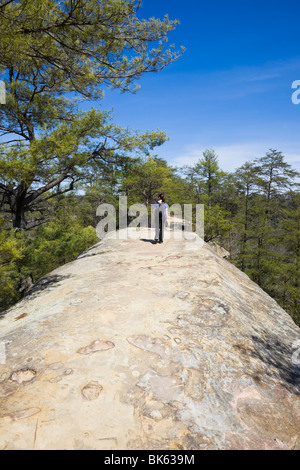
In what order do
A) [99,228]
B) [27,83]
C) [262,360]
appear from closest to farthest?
1. [262,360]
2. [27,83]
3. [99,228]

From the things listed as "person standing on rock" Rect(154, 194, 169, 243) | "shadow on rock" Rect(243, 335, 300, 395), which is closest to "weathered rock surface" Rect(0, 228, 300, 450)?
"shadow on rock" Rect(243, 335, 300, 395)

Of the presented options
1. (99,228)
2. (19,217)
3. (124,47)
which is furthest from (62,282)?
(99,228)

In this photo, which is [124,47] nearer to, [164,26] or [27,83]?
[164,26]

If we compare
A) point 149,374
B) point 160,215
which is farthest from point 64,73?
point 149,374

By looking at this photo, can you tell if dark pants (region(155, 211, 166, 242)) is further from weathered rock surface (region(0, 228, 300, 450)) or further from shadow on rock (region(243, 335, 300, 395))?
shadow on rock (region(243, 335, 300, 395))

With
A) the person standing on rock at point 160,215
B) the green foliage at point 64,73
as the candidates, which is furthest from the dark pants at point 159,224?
the green foliage at point 64,73

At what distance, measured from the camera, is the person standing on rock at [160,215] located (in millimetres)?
8797

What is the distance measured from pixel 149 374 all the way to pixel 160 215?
6.75 meters

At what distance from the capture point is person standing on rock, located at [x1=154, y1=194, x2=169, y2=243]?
28.9 feet

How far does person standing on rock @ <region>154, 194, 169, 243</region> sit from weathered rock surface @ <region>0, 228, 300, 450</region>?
4455 mm

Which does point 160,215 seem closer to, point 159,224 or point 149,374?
point 159,224

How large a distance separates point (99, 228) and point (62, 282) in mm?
14924
